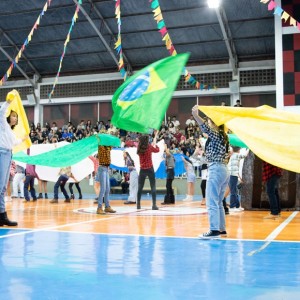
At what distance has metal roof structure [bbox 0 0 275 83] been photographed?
18.9 meters

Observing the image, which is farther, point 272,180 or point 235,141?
point 235,141

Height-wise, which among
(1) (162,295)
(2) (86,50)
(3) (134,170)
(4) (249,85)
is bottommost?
(1) (162,295)

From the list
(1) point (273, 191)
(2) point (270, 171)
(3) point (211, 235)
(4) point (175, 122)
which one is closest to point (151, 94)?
(3) point (211, 235)

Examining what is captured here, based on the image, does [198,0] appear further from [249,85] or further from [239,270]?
[239,270]

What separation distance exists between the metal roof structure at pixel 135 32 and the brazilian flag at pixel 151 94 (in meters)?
12.8

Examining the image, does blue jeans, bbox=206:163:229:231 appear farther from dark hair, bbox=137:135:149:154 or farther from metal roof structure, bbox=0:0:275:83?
metal roof structure, bbox=0:0:275:83

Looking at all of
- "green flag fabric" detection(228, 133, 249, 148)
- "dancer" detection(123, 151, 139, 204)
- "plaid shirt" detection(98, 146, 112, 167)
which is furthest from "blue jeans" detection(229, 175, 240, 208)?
"dancer" detection(123, 151, 139, 204)

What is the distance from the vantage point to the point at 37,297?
2734mm

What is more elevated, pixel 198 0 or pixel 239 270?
pixel 198 0

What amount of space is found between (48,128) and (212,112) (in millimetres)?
19195

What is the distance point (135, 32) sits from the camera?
20766 mm

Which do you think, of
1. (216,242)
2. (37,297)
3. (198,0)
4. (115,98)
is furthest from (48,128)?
(37,297)

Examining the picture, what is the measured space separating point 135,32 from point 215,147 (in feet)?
53.5

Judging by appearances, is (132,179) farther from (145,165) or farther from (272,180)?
(272,180)
